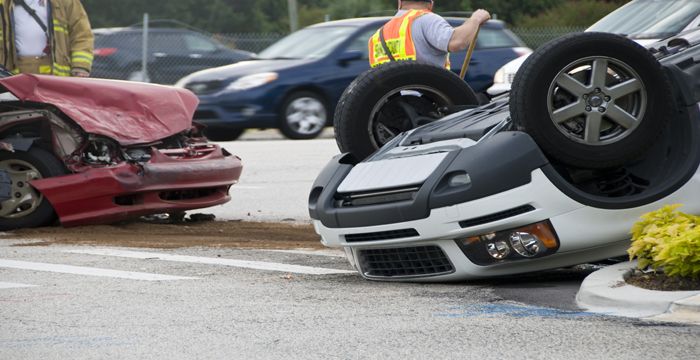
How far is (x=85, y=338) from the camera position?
5.80 meters

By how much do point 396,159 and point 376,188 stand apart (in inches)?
10.2

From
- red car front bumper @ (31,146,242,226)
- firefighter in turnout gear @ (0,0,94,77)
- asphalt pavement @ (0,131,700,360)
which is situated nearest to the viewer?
asphalt pavement @ (0,131,700,360)

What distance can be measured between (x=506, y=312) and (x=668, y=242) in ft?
2.67

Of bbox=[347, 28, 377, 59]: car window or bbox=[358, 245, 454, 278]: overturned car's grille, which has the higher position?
bbox=[358, 245, 454, 278]: overturned car's grille

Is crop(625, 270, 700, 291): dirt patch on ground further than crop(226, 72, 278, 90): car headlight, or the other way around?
crop(226, 72, 278, 90): car headlight

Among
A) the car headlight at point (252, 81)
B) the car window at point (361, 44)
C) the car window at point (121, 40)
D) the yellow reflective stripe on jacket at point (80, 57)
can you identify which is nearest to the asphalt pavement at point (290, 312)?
the yellow reflective stripe on jacket at point (80, 57)

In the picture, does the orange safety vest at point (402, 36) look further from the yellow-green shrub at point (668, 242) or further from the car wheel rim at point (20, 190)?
the yellow-green shrub at point (668, 242)

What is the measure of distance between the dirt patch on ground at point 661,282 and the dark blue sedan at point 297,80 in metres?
12.7

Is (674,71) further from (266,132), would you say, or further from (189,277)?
(266,132)

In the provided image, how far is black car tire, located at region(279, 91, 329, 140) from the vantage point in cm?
1956

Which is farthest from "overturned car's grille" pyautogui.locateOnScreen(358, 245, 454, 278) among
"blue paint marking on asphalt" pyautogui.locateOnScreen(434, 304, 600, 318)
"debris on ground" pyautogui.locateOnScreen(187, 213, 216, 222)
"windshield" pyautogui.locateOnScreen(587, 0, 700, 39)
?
"windshield" pyautogui.locateOnScreen(587, 0, 700, 39)

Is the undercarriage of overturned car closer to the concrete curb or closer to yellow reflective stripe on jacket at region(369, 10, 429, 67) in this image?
the concrete curb

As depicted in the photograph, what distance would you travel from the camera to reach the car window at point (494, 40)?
20.5m

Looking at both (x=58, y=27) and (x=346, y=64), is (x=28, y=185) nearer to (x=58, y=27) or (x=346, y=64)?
(x=58, y=27)
